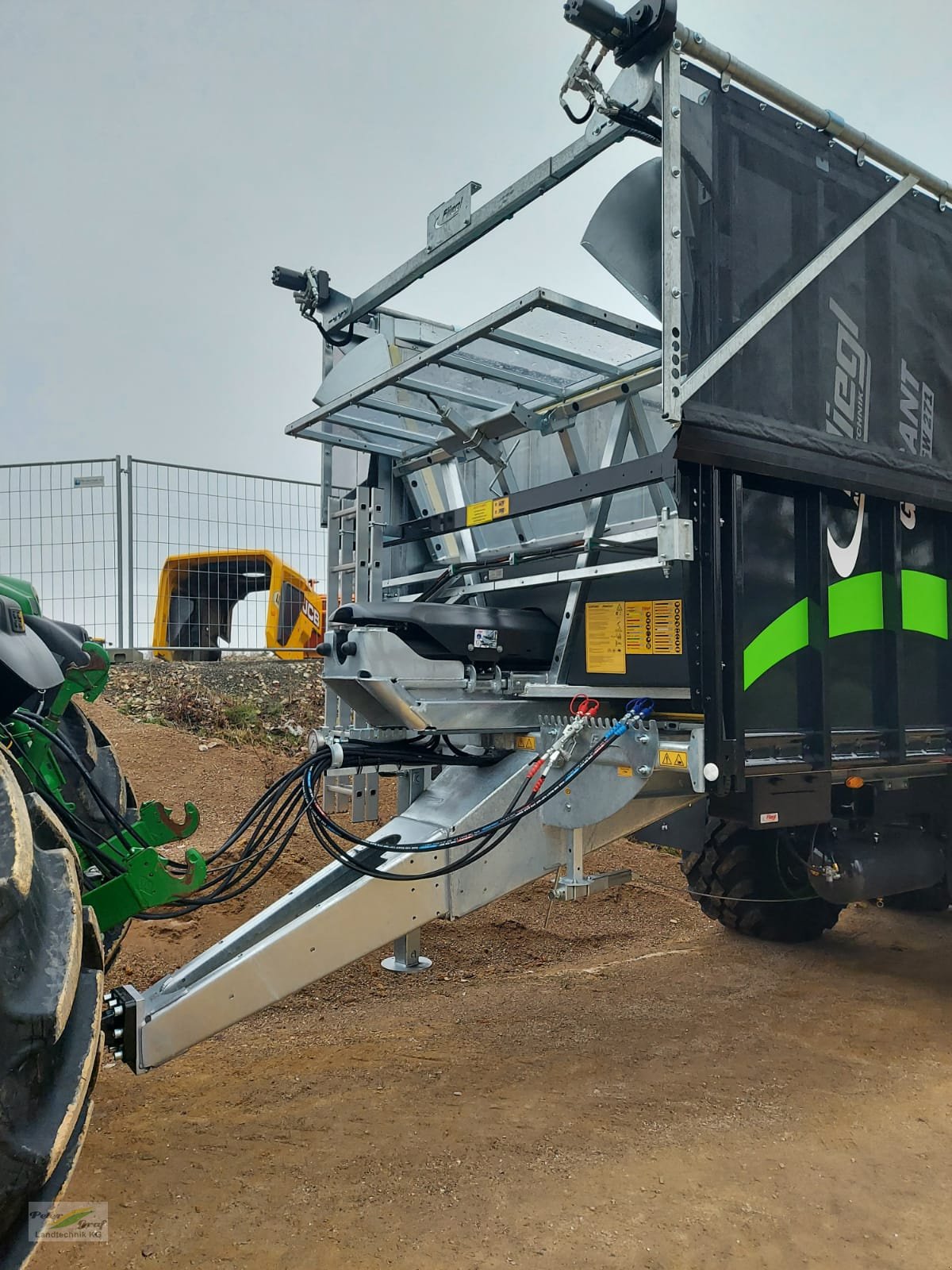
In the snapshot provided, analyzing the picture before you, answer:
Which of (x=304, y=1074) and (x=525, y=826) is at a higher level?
(x=525, y=826)

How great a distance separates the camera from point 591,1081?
3.61 meters

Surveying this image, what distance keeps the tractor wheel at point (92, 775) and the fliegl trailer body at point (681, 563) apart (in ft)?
2.39

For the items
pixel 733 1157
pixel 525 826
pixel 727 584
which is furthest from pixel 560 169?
pixel 733 1157

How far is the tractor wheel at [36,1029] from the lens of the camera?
1.72 m

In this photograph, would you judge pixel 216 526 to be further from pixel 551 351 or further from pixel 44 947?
pixel 44 947

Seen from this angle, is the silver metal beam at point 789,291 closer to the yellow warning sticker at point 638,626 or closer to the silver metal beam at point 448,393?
the yellow warning sticker at point 638,626

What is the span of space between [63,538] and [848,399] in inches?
267

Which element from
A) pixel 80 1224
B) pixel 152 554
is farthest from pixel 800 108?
pixel 152 554

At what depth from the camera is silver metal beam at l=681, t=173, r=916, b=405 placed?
3000 mm

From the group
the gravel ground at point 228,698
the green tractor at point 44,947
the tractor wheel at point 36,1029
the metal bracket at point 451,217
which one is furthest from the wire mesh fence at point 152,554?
the tractor wheel at point 36,1029

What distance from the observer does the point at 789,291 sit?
3.26 metres

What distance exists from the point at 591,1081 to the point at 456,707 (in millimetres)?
1488

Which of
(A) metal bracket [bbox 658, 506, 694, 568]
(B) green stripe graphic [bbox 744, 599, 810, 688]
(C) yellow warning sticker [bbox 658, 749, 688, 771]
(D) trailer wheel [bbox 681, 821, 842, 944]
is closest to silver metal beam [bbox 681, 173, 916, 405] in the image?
(A) metal bracket [bbox 658, 506, 694, 568]

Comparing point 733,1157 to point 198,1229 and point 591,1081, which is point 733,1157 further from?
point 198,1229
